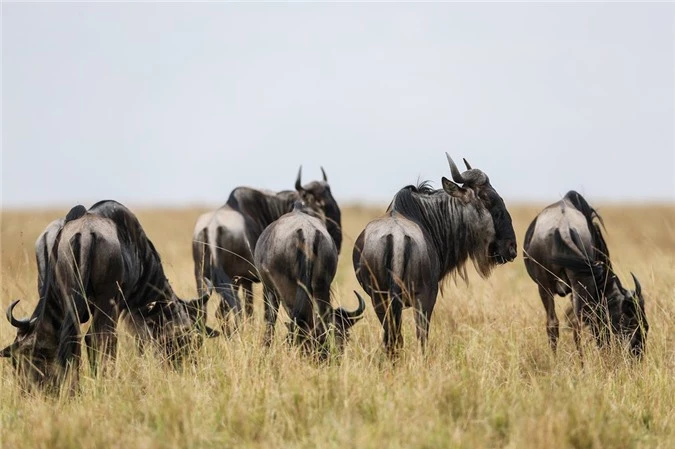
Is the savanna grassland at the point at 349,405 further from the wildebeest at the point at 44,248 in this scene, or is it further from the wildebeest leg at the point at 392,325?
the wildebeest at the point at 44,248

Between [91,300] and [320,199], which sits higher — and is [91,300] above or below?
below

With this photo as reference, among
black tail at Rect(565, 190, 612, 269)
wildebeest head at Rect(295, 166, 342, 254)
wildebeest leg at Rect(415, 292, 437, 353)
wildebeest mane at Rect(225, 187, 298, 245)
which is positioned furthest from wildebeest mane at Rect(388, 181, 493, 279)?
wildebeest mane at Rect(225, 187, 298, 245)

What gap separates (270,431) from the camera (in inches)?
185

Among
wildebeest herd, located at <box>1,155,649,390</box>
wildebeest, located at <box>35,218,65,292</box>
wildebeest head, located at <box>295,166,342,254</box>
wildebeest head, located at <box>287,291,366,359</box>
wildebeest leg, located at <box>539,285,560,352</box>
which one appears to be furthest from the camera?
wildebeest head, located at <box>295,166,342,254</box>

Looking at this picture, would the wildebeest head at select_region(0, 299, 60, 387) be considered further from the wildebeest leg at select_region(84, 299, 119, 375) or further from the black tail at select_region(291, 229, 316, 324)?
the black tail at select_region(291, 229, 316, 324)

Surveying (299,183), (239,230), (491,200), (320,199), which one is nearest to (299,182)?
(299,183)

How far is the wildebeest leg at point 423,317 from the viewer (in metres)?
6.43

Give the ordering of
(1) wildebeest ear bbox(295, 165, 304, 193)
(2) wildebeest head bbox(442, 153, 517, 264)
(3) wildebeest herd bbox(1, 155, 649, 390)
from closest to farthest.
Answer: (3) wildebeest herd bbox(1, 155, 649, 390) < (2) wildebeest head bbox(442, 153, 517, 264) < (1) wildebeest ear bbox(295, 165, 304, 193)

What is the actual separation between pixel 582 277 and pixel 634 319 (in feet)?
2.08

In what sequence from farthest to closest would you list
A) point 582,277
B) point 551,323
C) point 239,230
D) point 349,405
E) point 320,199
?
1. point 320,199
2. point 239,230
3. point 551,323
4. point 582,277
5. point 349,405

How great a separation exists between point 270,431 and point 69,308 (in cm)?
215

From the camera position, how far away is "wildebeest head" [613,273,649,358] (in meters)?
7.23

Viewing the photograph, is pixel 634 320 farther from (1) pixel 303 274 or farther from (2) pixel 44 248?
(2) pixel 44 248

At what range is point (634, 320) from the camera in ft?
24.1
